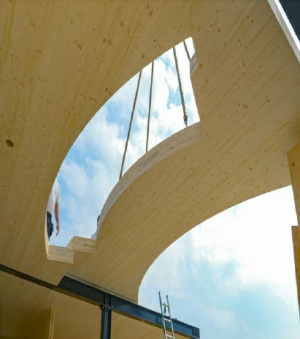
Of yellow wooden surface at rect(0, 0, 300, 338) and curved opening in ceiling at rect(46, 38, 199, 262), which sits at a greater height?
curved opening in ceiling at rect(46, 38, 199, 262)

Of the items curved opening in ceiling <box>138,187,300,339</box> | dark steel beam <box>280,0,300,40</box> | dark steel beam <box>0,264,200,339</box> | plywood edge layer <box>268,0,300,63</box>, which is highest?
curved opening in ceiling <box>138,187,300,339</box>

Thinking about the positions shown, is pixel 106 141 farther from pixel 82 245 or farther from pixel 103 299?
pixel 82 245

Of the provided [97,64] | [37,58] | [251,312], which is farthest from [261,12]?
[251,312]

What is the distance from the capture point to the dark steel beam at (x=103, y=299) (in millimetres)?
7836

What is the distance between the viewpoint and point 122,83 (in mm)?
4680

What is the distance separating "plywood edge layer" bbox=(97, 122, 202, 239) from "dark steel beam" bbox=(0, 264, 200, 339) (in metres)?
2.14

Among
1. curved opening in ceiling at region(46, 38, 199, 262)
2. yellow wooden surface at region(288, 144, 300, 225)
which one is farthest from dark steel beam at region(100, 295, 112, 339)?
curved opening in ceiling at region(46, 38, 199, 262)

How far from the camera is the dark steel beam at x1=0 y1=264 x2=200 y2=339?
784cm

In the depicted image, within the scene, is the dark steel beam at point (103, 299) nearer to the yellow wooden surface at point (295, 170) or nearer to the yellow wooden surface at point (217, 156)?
the yellow wooden surface at point (217, 156)

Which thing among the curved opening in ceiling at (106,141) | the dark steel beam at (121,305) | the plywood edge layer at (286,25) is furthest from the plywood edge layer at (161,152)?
the curved opening in ceiling at (106,141)

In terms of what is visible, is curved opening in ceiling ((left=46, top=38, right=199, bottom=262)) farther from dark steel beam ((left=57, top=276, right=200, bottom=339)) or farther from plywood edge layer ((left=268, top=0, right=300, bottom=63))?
plywood edge layer ((left=268, top=0, right=300, bottom=63))

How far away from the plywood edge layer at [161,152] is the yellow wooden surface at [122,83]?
0.08 feet

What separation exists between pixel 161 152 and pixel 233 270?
3453 centimetres

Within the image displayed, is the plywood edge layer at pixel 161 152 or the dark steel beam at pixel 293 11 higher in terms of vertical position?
the plywood edge layer at pixel 161 152
